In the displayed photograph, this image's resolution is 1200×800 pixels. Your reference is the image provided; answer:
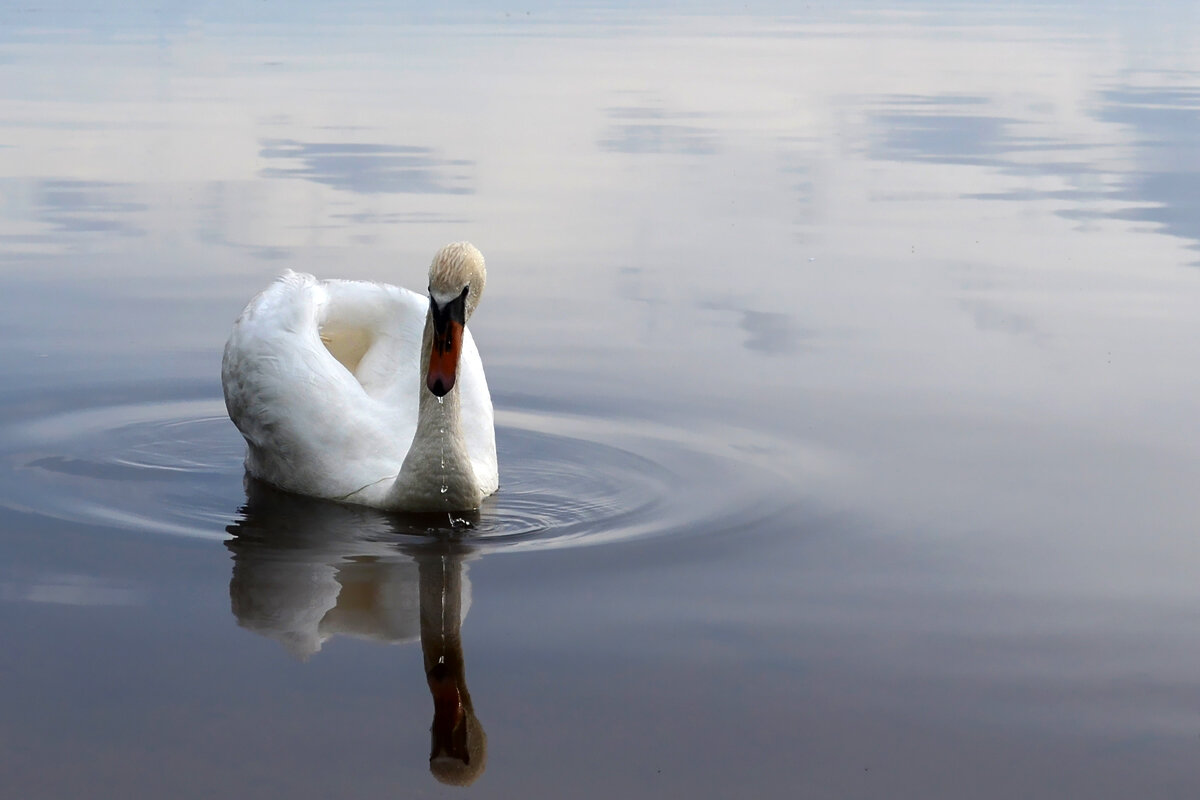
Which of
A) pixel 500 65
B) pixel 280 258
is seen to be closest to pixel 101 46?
pixel 500 65

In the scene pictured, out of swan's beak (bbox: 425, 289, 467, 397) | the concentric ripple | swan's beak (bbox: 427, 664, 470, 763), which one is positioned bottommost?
swan's beak (bbox: 427, 664, 470, 763)

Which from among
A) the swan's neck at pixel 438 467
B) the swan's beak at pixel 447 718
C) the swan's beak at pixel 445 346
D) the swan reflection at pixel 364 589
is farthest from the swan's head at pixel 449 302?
the swan's beak at pixel 447 718

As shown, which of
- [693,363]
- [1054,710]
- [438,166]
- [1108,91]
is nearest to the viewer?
[1054,710]

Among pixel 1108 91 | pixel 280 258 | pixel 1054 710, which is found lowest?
pixel 1054 710

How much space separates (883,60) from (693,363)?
22518mm

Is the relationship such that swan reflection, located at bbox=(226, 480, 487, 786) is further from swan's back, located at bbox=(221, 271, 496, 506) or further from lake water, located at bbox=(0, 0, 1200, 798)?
swan's back, located at bbox=(221, 271, 496, 506)

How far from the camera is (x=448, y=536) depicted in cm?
807

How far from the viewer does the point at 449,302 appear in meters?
8.20

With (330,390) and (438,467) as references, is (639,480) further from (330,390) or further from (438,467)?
(330,390)

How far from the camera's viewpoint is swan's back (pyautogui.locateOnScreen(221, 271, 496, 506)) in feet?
28.8

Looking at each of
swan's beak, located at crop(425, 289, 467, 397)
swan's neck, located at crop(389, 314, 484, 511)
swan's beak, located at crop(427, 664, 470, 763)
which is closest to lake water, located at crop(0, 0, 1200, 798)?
swan's beak, located at crop(427, 664, 470, 763)

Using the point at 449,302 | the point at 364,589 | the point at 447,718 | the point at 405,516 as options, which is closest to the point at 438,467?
the point at 405,516

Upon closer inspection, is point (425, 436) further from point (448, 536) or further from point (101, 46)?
point (101, 46)

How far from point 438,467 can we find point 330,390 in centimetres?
83
